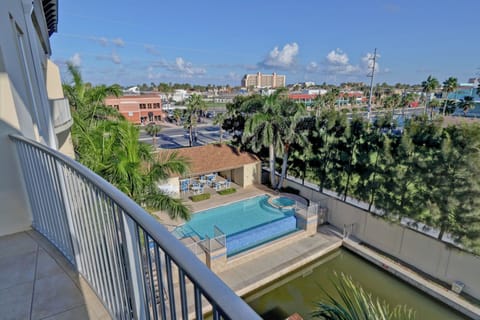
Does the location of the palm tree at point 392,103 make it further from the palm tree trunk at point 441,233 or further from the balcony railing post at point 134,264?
the balcony railing post at point 134,264

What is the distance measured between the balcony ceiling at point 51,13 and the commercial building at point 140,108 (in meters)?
31.3

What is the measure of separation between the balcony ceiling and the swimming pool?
1003cm

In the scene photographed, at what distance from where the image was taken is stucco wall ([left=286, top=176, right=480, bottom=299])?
972 cm

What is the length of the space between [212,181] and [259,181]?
3.62 m

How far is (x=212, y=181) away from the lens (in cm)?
1925

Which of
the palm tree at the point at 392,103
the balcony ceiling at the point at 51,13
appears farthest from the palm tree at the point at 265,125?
the palm tree at the point at 392,103

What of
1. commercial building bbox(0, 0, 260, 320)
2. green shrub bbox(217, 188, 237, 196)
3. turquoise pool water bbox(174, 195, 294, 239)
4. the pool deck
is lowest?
turquoise pool water bbox(174, 195, 294, 239)

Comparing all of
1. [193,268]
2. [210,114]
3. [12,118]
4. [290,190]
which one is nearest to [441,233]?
[290,190]

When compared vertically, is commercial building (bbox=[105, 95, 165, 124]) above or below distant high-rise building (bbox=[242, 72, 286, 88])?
below

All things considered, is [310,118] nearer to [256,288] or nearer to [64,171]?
[256,288]

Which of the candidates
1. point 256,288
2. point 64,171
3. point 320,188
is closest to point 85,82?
point 64,171

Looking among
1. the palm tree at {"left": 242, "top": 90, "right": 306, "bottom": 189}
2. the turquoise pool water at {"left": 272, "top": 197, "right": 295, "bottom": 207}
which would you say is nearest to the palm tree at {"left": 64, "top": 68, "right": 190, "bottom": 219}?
the palm tree at {"left": 242, "top": 90, "right": 306, "bottom": 189}

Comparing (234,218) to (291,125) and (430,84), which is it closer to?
(291,125)

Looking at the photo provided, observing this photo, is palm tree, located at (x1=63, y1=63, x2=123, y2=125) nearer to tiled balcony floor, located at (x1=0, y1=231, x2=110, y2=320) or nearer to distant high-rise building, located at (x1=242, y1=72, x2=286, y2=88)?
tiled balcony floor, located at (x1=0, y1=231, x2=110, y2=320)
